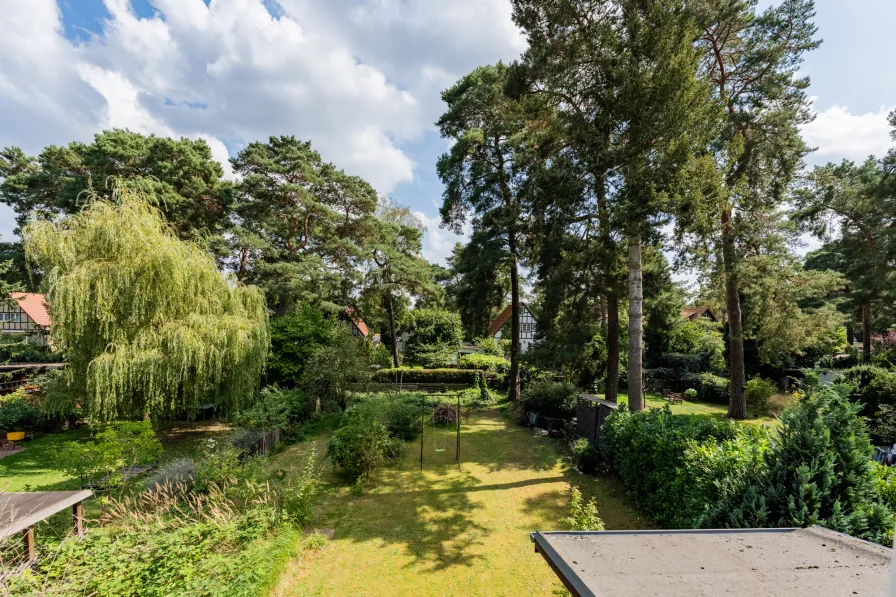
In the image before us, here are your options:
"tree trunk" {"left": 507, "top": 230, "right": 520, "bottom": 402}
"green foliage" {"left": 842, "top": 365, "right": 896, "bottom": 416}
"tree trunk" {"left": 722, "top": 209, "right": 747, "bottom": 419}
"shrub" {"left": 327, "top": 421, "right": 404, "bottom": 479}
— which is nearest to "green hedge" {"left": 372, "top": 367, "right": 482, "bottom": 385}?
"tree trunk" {"left": 507, "top": 230, "right": 520, "bottom": 402}

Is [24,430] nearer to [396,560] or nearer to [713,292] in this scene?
[396,560]

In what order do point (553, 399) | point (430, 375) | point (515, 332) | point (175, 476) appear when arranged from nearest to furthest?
1. point (175, 476)
2. point (553, 399)
3. point (515, 332)
4. point (430, 375)

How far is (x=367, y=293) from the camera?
23250 millimetres

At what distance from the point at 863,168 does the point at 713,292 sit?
15.7m

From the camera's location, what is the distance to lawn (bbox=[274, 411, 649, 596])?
5.33 metres

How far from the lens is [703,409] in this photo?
17547 millimetres

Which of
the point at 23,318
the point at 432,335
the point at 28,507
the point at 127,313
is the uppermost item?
the point at 23,318

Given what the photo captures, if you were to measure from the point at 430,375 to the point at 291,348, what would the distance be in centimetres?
1022

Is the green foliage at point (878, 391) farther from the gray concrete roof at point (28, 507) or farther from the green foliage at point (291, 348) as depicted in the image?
the gray concrete roof at point (28, 507)

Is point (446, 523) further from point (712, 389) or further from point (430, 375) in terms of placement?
point (712, 389)

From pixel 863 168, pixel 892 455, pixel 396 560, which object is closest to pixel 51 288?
pixel 396 560

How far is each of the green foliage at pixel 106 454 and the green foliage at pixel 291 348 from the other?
703 centimetres

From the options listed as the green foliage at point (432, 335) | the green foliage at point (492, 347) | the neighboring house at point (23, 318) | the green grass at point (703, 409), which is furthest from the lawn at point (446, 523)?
the neighboring house at point (23, 318)

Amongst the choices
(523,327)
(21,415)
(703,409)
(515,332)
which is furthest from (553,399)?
(523,327)
